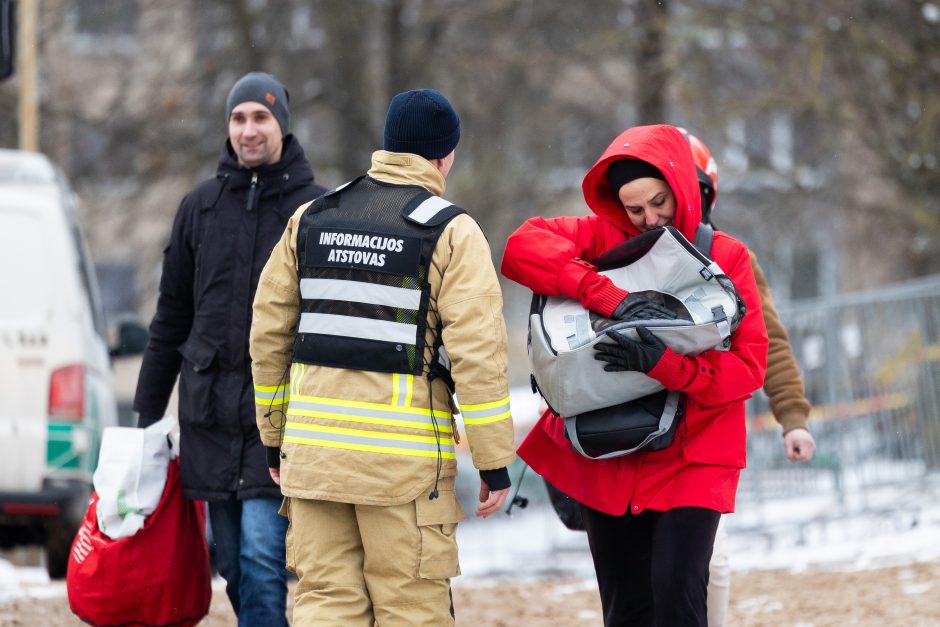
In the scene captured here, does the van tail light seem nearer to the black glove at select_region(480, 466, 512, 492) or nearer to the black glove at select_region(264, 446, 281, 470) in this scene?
the black glove at select_region(264, 446, 281, 470)

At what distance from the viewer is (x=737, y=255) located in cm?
393

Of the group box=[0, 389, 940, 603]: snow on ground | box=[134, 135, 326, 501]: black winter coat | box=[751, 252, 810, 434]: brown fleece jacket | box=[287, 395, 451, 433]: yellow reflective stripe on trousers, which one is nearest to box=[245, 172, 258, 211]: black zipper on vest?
box=[134, 135, 326, 501]: black winter coat

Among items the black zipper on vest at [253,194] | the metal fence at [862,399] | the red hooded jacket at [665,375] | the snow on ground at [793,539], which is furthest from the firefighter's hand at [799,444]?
the metal fence at [862,399]

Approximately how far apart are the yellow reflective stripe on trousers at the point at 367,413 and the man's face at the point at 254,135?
1128mm

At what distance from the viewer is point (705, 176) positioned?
476cm

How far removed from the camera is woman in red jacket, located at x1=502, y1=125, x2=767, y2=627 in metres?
3.74

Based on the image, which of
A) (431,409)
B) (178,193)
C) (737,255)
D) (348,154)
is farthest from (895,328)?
(178,193)

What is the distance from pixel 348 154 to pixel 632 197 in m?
14.1

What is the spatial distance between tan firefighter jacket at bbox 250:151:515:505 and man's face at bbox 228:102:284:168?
3.42ft

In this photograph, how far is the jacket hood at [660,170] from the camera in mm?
3912

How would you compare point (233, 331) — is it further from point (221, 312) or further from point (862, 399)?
point (862, 399)

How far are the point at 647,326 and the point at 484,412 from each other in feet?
1.55

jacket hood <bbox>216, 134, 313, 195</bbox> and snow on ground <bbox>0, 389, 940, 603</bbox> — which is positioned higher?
jacket hood <bbox>216, 134, 313, 195</bbox>

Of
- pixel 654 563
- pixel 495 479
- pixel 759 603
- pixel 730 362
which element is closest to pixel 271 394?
pixel 495 479
